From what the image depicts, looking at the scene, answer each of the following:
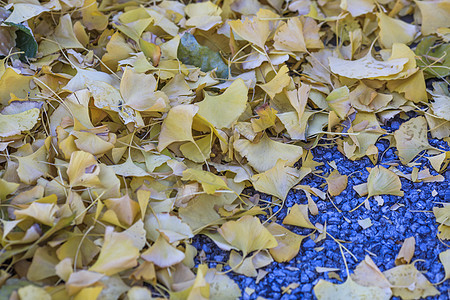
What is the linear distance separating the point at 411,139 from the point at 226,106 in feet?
1.08

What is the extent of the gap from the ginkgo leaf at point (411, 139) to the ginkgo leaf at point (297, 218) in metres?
0.22

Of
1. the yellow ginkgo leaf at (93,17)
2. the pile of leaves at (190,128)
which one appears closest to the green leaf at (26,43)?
the pile of leaves at (190,128)

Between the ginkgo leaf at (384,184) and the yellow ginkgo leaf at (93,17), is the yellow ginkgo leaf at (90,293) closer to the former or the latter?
the ginkgo leaf at (384,184)

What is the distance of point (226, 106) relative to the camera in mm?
794

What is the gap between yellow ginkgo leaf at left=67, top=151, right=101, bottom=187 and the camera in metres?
Answer: 0.69

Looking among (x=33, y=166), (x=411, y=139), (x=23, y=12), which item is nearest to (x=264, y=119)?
(x=411, y=139)

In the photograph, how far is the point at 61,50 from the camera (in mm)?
872

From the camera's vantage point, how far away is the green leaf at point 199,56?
906 millimetres

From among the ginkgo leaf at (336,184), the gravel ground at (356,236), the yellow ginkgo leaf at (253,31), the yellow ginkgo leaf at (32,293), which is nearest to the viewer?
the yellow ginkgo leaf at (32,293)

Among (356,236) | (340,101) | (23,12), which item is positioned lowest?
(356,236)

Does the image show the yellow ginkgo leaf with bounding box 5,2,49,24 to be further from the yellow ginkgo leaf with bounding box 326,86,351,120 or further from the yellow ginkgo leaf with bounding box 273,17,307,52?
the yellow ginkgo leaf with bounding box 326,86,351,120

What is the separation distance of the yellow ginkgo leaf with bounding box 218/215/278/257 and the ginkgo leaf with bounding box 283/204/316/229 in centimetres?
6

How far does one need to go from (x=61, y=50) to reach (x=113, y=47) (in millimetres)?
97

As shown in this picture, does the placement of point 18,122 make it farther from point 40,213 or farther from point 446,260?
point 446,260
